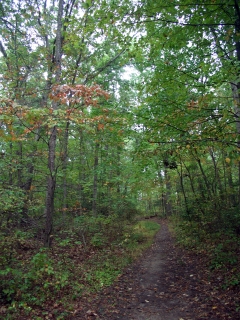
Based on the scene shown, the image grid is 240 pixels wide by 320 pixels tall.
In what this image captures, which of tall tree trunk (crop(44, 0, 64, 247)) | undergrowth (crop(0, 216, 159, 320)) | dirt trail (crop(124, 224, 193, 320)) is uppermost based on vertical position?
tall tree trunk (crop(44, 0, 64, 247))

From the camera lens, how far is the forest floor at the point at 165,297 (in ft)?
15.8

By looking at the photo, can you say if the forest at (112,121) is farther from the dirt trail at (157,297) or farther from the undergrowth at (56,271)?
the dirt trail at (157,297)

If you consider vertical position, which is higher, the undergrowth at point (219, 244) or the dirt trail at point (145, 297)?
the undergrowth at point (219, 244)

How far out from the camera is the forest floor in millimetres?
4812

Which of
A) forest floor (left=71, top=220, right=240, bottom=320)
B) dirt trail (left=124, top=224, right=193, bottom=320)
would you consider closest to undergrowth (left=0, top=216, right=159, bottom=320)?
forest floor (left=71, top=220, right=240, bottom=320)

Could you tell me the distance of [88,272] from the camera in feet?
23.4

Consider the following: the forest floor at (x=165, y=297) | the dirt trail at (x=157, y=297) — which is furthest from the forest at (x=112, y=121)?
the dirt trail at (x=157, y=297)

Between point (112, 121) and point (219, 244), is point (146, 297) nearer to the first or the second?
point (219, 244)

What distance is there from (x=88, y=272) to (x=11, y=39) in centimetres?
1066

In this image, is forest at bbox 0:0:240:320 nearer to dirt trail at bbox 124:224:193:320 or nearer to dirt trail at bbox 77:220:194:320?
dirt trail at bbox 77:220:194:320

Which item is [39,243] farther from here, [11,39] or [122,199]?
[11,39]

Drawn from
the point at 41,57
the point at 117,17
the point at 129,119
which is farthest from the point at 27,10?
the point at 117,17

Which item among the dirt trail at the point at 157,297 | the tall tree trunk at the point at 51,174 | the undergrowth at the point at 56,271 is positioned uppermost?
the tall tree trunk at the point at 51,174

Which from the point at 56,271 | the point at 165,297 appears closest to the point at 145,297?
the point at 165,297
